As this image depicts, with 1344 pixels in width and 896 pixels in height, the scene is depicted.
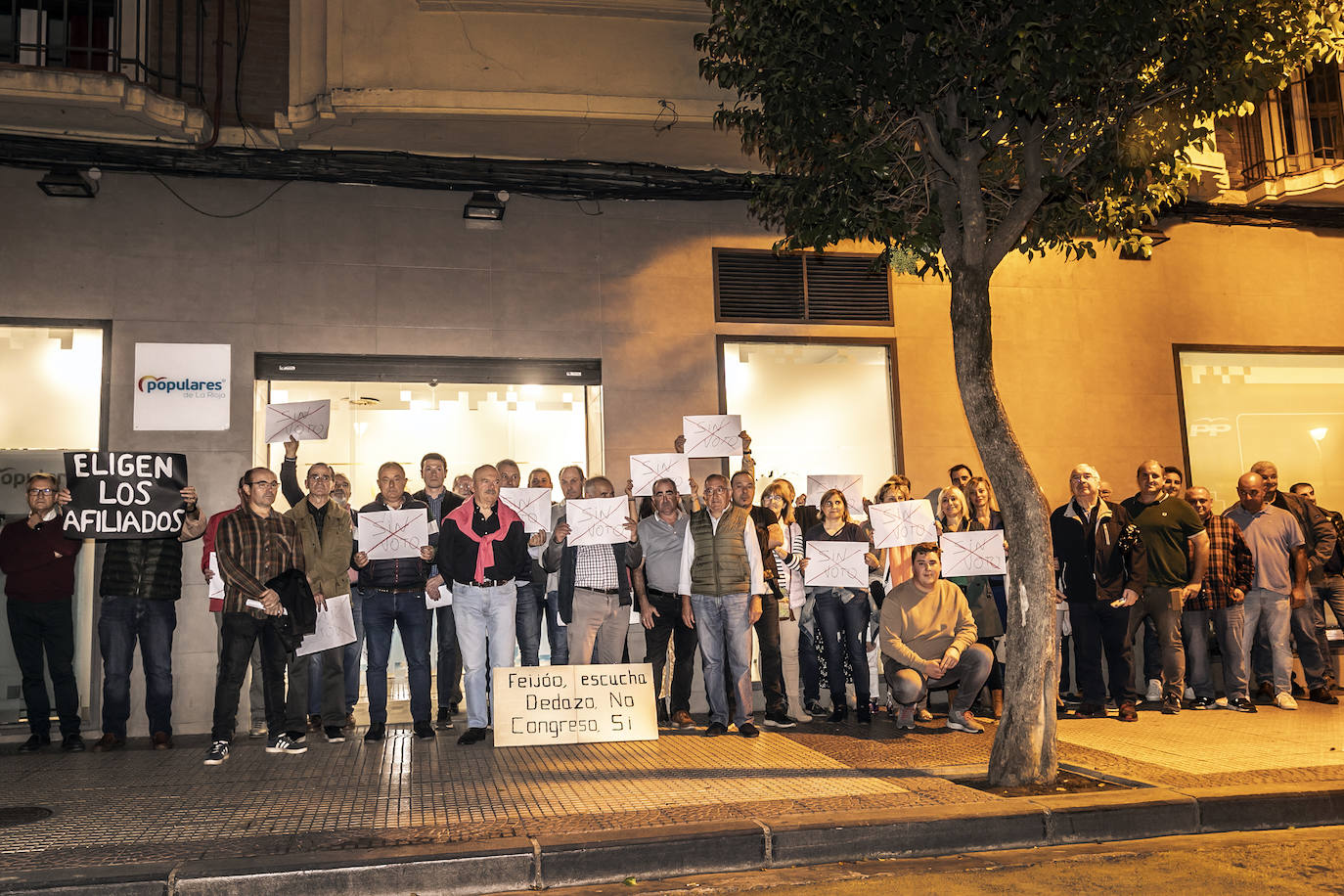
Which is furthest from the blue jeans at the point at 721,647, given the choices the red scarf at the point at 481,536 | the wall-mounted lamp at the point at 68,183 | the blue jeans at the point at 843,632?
the wall-mounted lamp at the point at 68,183

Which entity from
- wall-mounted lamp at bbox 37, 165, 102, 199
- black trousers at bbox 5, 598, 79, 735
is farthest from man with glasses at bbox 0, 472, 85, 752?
wall-mounted lamp at bbox 37, 165, 102, 199

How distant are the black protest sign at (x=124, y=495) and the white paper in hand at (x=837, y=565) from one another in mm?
5642

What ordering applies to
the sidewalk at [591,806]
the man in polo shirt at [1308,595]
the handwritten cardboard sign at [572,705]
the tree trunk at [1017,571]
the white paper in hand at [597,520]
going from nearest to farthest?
the sidewalk at [591,806] < the tree trunk at [1017,571] < the handwritten cardboard sign at [572,705] < the white paper in hand at [597,520] < the man in polo shirt at [1308,595]

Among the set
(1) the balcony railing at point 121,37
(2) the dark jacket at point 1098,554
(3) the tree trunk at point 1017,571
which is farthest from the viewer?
(1) the balcony railing at point 121,37

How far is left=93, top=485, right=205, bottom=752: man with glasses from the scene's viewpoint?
9422mm

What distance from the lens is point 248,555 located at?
8.77m

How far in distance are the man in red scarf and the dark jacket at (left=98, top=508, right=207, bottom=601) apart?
8.07 feet

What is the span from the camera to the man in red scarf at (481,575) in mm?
9078

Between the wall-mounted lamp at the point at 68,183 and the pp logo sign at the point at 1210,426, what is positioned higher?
the wall-mounted lamp at the point at 68,183

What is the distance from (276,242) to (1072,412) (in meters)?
9.15

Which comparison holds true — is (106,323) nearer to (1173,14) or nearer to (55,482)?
(55,482)

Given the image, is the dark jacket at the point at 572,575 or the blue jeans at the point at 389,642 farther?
the dark jacket at the point at 572,575

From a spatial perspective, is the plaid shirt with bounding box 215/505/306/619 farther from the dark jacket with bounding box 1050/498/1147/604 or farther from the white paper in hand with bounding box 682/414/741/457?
the dark jacket with bounding box 1050/498/1147/604

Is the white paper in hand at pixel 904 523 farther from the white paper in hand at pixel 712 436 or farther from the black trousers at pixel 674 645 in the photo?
the black trousers at pixel 674 645
